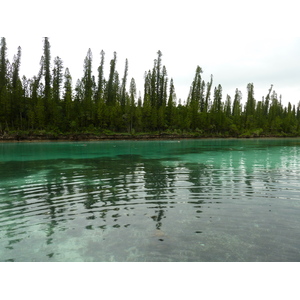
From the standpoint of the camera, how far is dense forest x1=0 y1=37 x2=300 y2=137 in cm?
4456

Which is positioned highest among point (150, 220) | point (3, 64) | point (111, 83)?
point (3, 64)

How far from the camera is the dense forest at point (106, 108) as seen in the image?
44.6 m

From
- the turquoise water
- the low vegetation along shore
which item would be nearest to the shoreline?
the low vegetation along shore

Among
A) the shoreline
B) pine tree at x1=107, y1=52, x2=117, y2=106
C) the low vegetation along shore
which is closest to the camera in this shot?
the shoreline

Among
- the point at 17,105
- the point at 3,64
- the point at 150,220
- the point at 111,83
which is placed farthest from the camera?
the point at 111,83

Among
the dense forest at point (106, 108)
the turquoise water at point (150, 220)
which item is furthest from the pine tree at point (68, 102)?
the turquoise water at point (150, 220)

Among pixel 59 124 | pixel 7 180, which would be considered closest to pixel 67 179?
pixel 7 180

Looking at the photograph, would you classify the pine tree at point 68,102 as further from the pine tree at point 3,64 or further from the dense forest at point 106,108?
the pine tree at point 3,64

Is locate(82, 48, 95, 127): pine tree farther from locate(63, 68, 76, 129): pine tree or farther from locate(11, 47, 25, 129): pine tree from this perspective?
locate(11, 47, 25, 129): pine tree

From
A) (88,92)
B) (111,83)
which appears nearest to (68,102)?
(88,92)

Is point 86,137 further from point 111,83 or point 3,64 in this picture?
point 3,64

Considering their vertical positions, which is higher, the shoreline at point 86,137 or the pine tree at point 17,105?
the pine tree at point 17,105

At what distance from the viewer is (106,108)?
48.6 m

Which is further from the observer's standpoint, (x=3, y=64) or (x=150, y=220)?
(x=3, y=64)
